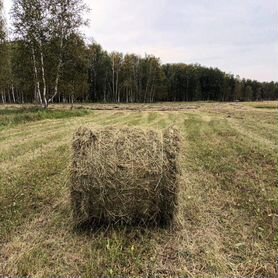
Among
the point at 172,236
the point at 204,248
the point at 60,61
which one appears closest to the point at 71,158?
the point at 172,236

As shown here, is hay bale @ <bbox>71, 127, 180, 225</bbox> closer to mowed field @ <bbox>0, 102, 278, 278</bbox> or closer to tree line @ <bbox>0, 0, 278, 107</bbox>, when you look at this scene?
mowed field @ <bbox>0, 102, 278, 278</bbox>

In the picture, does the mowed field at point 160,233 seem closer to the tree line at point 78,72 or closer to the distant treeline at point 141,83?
the tree line at point 78,72

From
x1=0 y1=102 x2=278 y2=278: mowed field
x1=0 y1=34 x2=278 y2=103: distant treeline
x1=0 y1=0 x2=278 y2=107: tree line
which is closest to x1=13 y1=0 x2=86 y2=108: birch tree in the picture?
x1=0 y1=0 x2=278 y2=107: tree line

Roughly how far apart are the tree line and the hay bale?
19.9 m

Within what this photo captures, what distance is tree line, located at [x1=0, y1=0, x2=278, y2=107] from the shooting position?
23.2 m

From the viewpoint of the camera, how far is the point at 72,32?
24.1 metres

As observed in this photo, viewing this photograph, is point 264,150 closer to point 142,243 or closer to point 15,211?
point 142,243

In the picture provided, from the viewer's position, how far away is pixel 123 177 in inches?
167

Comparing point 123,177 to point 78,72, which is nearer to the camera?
point 123,177

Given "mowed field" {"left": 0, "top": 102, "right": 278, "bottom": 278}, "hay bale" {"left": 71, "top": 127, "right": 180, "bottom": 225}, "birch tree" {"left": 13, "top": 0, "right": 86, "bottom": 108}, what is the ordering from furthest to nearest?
"birch tree" {"left": 13, "top": 0, "right": 86, "bottom": 108}, "hay bale" {"left": 71, "top": 127, "right": 180, "bottom": 225}, "mowed field" {"left": 0, "top": 102, "right": 278, "bottom": 278}

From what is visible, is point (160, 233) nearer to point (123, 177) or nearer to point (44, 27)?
point (123, 177)

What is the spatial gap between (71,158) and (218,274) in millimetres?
2178

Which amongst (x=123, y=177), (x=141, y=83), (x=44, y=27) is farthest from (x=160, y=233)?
(x=141, y=83)

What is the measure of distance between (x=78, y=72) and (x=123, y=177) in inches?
849
